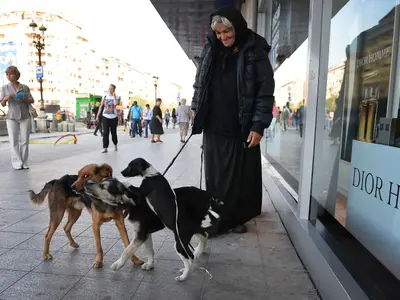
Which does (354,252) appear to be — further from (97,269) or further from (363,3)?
(363,3)

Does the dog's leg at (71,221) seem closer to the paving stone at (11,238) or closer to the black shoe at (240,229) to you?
the paving stone at (11,238)

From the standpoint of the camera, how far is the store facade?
2.08m

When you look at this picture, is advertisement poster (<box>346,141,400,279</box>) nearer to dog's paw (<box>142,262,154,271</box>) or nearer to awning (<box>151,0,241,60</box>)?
dog's paw (<box>142,262,154,271</box>)

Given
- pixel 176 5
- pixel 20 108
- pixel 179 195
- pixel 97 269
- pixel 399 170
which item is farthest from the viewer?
pixel 176 5

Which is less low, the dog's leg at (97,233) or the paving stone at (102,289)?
the dog's leg at (97,233)

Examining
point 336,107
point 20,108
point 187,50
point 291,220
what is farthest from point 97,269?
point 187,50

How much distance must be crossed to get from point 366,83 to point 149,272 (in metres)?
2.75

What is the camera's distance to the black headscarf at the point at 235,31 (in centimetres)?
274

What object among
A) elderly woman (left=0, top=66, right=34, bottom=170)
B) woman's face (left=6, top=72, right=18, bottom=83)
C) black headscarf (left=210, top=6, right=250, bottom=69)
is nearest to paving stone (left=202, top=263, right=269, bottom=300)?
black headscarf (left=210, top=6, right=250, bottom=69)

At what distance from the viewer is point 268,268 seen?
2.68 m

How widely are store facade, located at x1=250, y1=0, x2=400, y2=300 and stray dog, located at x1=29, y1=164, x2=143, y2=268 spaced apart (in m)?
1.58

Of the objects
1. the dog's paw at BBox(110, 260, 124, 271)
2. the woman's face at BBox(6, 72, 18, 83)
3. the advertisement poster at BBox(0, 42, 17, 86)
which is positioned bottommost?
the dog's paw at BBox(110, 260, 124, 271)

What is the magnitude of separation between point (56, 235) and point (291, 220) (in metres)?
2.45

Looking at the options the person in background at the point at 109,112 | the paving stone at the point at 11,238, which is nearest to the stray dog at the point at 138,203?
the paving stone at the point at 11,238
